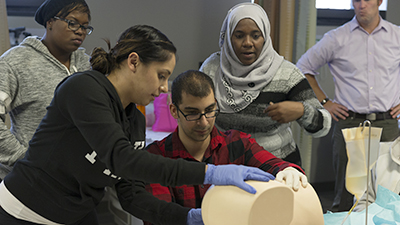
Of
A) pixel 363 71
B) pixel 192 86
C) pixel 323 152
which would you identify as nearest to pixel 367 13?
pixel 363 71

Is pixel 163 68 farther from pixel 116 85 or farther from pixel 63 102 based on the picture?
pixel 63 102

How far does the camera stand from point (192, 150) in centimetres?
135

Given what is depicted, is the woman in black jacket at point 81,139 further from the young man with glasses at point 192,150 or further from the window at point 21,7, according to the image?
the window at point 21,7

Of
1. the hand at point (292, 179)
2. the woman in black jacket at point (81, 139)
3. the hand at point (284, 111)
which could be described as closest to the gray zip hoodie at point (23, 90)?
the woman in black jacket at point (81, 139)

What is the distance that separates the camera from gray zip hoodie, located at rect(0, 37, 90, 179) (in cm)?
142

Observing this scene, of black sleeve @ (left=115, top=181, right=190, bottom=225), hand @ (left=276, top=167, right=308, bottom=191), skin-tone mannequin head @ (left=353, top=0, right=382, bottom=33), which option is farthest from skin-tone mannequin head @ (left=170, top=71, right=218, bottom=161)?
skin-tone mannequin head @ (left=353, top=0, right=382, bottom=33)

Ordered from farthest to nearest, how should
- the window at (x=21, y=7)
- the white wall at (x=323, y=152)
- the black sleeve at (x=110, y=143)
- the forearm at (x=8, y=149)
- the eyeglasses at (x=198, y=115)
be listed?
the white wall at (x=323, y=152)
the window at (x=21, y=7)
the forearm at (x=8, y=149)
the eyeglasses at (x=198, y=115)
the black sleeve at (x=110, y=143)

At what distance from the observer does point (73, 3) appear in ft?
4.96

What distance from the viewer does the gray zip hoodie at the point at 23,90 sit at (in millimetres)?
1415

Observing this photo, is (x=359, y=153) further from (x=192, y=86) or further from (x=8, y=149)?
(x=8, y=149)

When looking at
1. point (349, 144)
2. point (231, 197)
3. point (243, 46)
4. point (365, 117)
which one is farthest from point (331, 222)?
point (365, 117)

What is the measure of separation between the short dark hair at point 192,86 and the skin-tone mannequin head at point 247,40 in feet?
1.12

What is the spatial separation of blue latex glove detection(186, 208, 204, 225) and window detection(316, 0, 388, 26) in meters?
2.85

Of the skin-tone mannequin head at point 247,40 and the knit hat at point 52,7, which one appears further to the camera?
the skin-tone mannequin head at point 247,40
